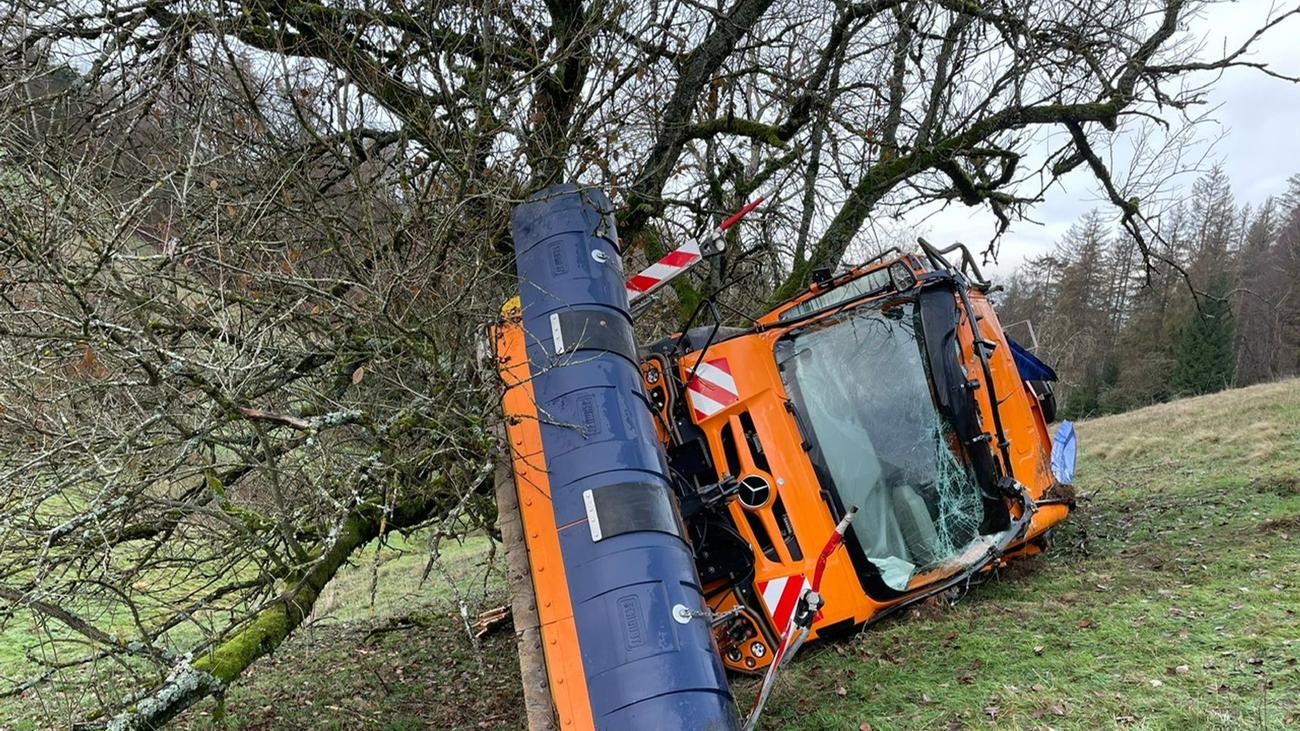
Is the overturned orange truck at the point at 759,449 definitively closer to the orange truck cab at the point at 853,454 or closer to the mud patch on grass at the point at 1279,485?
the orange truck cab at the point at 853,454

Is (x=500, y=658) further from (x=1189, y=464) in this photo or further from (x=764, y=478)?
(x=1189, y=464)

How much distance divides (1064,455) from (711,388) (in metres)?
2.87

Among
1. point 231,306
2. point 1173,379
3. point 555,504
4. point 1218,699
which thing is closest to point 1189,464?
point 1218,699

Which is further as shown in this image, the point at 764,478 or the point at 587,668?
the point at 764,478

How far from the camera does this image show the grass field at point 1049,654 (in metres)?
3.51

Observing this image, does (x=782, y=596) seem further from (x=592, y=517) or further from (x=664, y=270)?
(x=664, y=270)

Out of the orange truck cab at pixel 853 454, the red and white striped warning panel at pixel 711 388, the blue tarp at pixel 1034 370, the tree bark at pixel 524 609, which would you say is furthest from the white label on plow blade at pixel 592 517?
the blue tarp at pixel 1034 370

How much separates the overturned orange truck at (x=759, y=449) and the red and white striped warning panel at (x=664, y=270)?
0.02 meters

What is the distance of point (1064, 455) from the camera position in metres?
5.72

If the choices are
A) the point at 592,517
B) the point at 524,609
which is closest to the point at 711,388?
the point at 592,517

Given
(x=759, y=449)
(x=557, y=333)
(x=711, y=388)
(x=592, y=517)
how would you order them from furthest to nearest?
1. (x=711, y=388)
2. (x=759, y=449)
3. (x=557, y=333)
4. (x=592, y=517)

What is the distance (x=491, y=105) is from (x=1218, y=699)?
437 cm

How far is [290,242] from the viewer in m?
4.53

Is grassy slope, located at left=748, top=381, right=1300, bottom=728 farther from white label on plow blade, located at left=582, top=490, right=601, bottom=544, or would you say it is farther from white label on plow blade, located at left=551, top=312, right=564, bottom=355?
white label on plow blade, located at left=551, top=312, right=564, bottom=355
